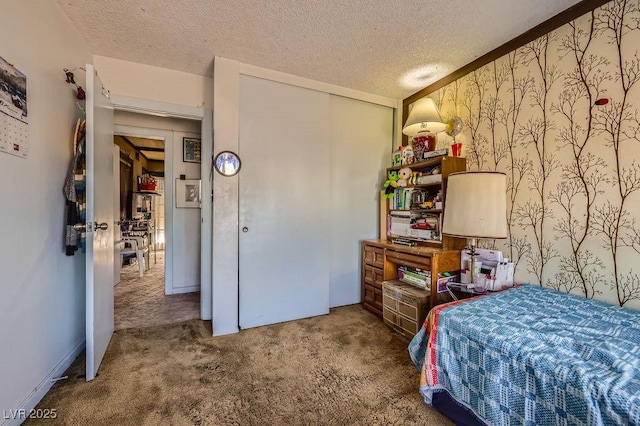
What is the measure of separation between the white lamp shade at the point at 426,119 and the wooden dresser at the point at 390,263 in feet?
3.88

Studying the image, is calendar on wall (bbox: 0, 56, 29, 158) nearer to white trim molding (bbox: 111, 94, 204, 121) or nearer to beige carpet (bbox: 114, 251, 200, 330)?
white trim molding (bbox: 111, 94, 204, 121)

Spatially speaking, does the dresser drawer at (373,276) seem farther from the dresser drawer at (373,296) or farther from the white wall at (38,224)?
the white wall at (38,224)

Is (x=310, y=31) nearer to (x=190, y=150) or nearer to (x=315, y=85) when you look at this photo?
(x=315, y=85)

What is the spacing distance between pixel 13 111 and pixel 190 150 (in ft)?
7.49

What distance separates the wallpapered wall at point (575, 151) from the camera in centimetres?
154

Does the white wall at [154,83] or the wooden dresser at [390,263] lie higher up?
the white wall at [154,83]

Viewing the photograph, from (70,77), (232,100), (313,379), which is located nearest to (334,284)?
(313,379)

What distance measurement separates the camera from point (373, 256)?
9.70 feet

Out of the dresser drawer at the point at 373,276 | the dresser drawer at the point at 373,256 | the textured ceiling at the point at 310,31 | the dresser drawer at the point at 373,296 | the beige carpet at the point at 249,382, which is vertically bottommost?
the beige carpet at the point at 249,382

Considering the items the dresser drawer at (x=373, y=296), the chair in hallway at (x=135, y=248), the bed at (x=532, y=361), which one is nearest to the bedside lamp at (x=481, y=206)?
the bed at (x=532, y=361)

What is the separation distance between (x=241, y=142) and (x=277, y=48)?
0.87 meters

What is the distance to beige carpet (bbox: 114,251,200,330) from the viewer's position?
2.69 metres

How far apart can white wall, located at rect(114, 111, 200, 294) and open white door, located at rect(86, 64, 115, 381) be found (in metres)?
1.32

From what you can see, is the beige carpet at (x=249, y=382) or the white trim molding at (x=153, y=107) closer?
the beige carpet at (x=249, y=382)
